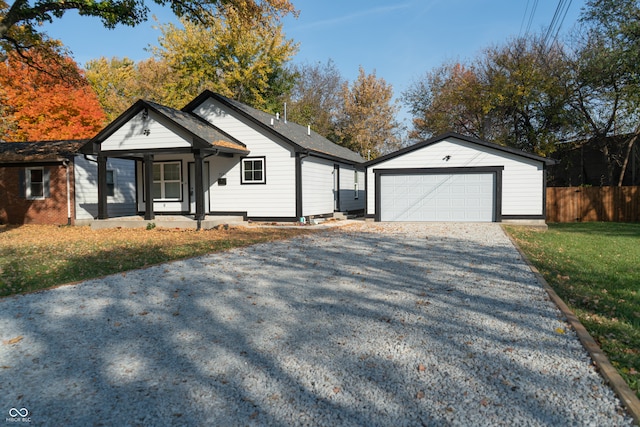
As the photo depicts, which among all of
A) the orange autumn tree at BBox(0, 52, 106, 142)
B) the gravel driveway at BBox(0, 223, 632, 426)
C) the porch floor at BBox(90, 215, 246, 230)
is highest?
the orange autumn tree at BBox(0, 52, 106, 142)

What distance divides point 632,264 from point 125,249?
34.7 feet

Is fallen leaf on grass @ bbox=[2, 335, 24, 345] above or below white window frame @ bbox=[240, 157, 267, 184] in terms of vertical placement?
below

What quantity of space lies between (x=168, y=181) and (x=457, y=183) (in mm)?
11891

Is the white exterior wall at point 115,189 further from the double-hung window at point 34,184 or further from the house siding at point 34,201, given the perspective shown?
the double-hung window at point 34,184

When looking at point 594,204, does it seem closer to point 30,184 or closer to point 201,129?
point 201,129

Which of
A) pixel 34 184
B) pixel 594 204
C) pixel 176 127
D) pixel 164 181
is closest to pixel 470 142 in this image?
pixel 594 204

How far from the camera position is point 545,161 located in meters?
17.2

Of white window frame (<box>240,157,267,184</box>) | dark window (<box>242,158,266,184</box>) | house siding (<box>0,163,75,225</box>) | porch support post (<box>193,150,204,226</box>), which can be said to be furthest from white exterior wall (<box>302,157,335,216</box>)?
house siding (<box>0,163,75,225</box>)

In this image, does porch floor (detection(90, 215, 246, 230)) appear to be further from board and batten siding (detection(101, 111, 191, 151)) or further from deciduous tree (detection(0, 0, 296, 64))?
deciduous tree (detection(0, 0, 296, 64))

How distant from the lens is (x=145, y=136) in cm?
1577

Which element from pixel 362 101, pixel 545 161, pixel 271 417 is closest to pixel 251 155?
pixel 545 161

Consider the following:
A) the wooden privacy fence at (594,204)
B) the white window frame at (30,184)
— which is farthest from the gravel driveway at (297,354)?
the wooden privacy fence at (594,204)

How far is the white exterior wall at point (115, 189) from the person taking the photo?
709 inches

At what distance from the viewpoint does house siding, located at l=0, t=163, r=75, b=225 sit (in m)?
17.7
